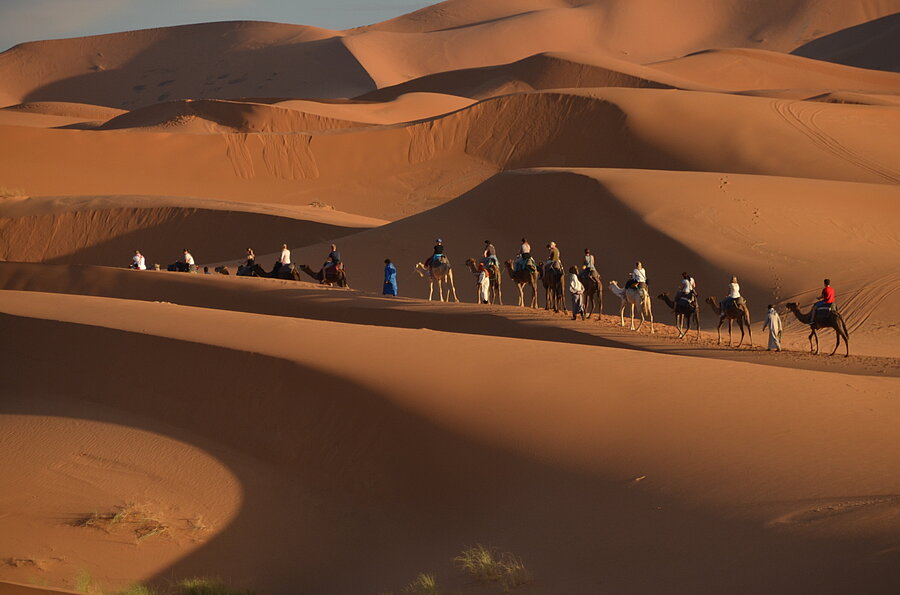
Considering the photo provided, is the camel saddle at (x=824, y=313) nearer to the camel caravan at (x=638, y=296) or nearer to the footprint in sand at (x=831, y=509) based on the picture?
the camel caravan at (x=638, y=296)

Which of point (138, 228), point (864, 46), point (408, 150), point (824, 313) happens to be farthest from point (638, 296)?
point (864, 46)

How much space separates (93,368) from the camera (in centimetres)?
1680

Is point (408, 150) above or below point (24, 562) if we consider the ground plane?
above

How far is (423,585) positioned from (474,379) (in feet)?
15.1

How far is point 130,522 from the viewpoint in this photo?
12.4 meters

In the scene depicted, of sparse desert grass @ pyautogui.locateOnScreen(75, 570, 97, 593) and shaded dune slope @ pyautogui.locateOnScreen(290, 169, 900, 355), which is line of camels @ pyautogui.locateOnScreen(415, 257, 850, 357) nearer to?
shaded dune slope @ pyautogui.locateOnScreen(290, 169, 900, 355)

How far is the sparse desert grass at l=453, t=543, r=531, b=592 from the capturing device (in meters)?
9.50

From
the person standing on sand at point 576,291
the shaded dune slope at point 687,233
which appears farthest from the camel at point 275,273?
the person standing on sand at point 576,291

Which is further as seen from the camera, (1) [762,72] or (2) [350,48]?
(2) [350,48]

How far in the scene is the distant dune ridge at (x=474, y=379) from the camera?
10.3 metres

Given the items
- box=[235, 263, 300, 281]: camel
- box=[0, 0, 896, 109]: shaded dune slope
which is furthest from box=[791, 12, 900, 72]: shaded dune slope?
box=[235, 263, 300, 281]: camel

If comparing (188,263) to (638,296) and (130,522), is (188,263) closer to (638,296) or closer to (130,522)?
(638,296)

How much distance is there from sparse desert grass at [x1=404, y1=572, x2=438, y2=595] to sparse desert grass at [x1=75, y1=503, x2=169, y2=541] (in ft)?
11.9

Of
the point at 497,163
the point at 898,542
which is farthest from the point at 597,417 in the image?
the point at 497,163
